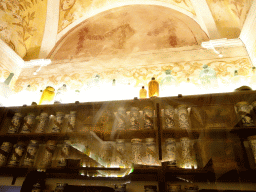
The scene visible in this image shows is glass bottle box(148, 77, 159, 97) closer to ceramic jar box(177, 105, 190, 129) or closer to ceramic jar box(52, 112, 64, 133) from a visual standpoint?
ceramic jar box(177, 105, 190, 129)

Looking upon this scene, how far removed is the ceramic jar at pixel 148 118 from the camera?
184 cm

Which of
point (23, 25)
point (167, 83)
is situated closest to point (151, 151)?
point (167, 83)

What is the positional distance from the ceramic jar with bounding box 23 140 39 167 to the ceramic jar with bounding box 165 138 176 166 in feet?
4.74

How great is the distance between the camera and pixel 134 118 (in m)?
1.91

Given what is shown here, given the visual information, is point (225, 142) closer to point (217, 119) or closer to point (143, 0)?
point (217, 119)

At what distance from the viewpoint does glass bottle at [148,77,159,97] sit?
2.19 metres

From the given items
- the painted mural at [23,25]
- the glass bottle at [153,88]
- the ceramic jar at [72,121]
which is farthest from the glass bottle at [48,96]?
A: the glass bottle at [153,88]


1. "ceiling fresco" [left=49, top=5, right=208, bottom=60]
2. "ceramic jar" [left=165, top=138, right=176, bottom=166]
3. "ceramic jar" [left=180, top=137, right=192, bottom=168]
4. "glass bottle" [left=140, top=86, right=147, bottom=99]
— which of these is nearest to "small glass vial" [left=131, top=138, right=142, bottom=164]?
"ceramic jar" [left=165, top=138, right=176, bottom=166]

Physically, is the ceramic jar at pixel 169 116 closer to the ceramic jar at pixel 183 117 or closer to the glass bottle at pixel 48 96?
the ceramic jar at pixel 183 117

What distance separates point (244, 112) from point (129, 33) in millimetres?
2099

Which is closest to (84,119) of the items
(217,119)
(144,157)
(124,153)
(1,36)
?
(124,153)

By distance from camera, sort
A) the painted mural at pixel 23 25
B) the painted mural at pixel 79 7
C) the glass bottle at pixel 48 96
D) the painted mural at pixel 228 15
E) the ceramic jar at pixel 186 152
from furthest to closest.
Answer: the painted mural at pixel 79 7 → the painted mural at pixel 23 25 → the glass bottle at pixel 48 96 → the painted mural at pixel 228 15 → the ceramic jar at pixel 186 152

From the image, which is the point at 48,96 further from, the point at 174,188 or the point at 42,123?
the point at 174,188

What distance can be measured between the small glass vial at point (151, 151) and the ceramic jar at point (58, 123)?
1.02m
